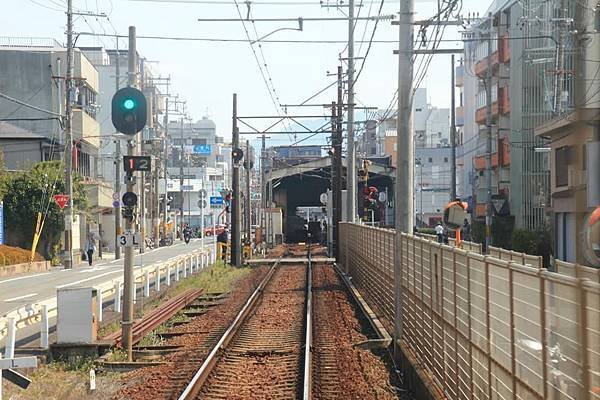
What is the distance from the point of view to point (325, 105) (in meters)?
32.4

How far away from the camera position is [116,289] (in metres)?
18.3

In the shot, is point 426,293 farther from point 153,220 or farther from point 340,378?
point 153,220

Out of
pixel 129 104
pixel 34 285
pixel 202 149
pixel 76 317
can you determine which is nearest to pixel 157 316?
pixel 76 317

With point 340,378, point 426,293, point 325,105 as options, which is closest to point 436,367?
point 426,293

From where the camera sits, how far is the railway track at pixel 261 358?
10688 millimetres

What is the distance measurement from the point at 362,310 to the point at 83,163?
42412 mm

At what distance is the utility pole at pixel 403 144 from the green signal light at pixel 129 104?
416 centimetres

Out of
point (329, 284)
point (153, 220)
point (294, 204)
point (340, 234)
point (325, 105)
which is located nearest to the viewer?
point (329, 284)

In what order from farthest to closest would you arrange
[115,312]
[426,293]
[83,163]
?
1. [83,163]
2. [115,312]
3. [426,293]

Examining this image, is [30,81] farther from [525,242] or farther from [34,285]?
[525,242]

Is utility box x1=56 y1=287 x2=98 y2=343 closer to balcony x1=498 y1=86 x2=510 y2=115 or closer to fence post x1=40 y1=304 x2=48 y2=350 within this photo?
fence post x1=40 y1=304 x2=48 y2=350

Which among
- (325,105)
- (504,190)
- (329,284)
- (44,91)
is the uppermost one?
(44,91)

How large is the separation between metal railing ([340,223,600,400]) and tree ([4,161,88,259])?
1396 inches

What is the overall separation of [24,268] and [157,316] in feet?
77.4
